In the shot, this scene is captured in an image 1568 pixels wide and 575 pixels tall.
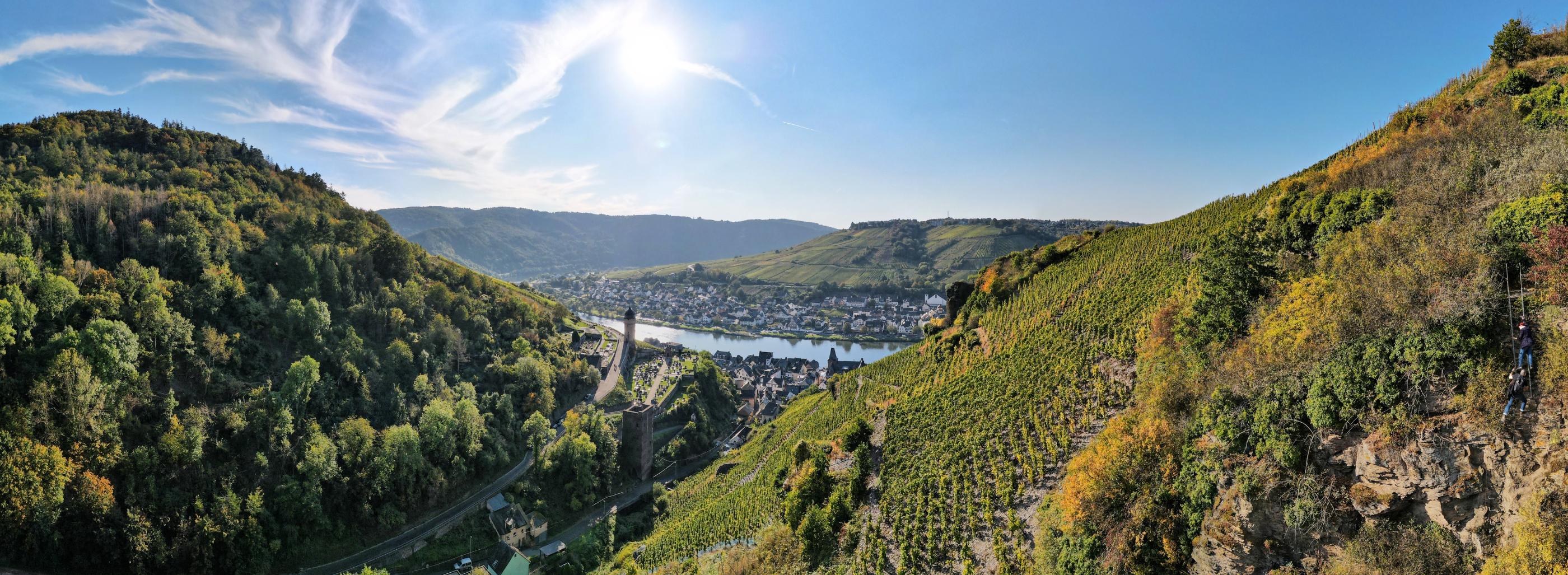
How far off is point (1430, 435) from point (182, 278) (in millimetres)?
56686

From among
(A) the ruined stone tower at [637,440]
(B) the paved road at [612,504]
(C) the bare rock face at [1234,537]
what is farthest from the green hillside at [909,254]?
(C) the bare rock face at [1234,537]

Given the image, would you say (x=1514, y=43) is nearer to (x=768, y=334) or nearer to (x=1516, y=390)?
(x=1516, y=390)

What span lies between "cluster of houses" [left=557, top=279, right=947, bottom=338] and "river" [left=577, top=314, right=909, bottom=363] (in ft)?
13.2

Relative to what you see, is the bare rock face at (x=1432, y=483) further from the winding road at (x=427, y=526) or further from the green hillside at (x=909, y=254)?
the green hillside at (x=909, y=254)

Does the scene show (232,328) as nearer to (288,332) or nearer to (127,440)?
(288,332)

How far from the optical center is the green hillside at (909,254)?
5945 inches

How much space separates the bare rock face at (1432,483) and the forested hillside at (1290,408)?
0.10 feet

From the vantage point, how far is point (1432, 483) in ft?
25.6

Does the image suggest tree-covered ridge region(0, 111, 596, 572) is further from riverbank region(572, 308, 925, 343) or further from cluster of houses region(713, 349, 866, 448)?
riverbank region(572, 308, 925, 343)

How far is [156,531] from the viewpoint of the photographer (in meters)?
26.2

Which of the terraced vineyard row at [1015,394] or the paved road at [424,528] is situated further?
the paved road at [424,528]

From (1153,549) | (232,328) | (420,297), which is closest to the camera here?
(1153,549)

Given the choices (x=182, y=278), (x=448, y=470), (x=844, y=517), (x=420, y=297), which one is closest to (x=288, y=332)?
(x=182, y=278)

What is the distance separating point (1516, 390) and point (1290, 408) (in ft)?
8.77
